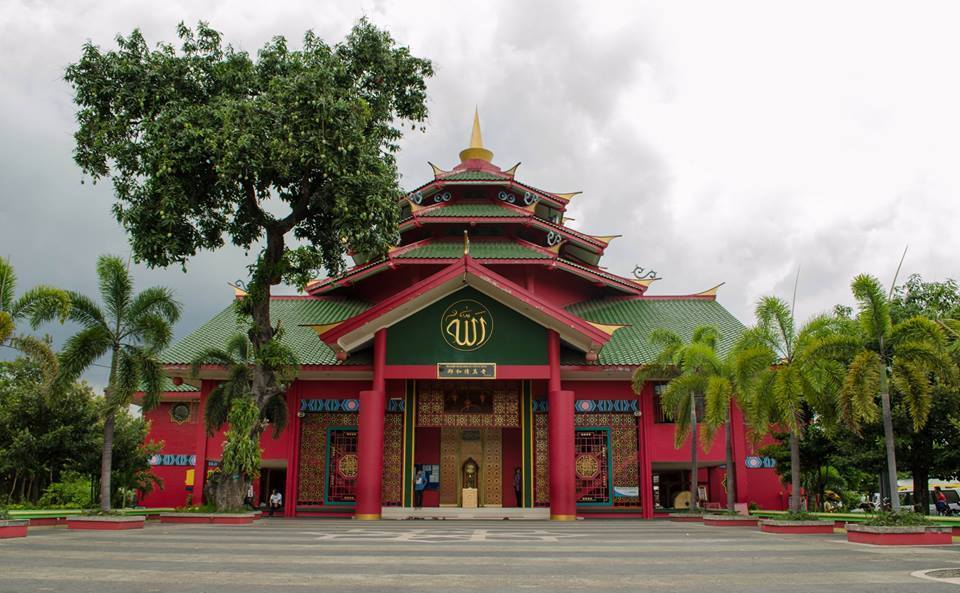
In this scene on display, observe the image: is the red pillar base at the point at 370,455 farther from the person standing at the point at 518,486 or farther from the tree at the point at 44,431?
the tree at the point at 44,431

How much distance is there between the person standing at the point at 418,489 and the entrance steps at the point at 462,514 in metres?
0.95

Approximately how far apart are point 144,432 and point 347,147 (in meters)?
15.6

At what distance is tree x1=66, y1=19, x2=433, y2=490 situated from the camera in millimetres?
18625

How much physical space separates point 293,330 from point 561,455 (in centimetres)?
1199

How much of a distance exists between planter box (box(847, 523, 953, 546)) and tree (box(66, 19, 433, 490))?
1404cm

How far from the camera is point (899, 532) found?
1425 cm

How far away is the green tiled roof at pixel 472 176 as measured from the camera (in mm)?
30462

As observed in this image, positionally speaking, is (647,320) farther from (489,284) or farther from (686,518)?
(489,284)

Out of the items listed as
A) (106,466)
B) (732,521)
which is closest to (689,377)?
(732,521)

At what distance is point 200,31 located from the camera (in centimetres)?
2044

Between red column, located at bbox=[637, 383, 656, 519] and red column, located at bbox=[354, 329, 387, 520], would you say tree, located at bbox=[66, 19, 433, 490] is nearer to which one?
red column, located at bbox=[354, 329, 387, 520]

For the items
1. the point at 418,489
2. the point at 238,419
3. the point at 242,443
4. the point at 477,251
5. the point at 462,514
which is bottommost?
the point at 462,514

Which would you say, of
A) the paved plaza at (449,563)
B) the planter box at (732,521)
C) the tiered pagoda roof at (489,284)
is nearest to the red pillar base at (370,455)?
the tiered pagoda roof at (489,284)

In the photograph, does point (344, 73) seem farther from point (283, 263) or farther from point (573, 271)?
point (573, 271)
